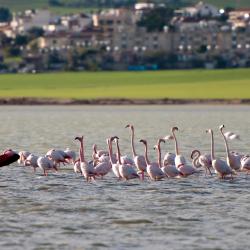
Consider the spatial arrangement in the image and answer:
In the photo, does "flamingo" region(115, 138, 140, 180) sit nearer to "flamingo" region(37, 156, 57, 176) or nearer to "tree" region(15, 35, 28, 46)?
"flamingo" region(37, 156, 57, 176)

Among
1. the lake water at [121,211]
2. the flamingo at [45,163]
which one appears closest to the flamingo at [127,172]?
the lake water at [121,211]

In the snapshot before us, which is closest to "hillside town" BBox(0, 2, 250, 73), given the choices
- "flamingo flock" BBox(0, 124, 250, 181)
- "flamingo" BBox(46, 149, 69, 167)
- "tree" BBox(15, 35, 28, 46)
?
"tree" BBox(15, 35, 28, 46)

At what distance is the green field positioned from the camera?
94.5m

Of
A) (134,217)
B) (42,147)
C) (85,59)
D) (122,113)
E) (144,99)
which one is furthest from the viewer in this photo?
(85,59)

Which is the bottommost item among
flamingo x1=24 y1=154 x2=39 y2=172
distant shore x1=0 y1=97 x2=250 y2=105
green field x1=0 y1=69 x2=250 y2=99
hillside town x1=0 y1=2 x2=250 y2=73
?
hillside town x1=0 y1=2 x2=250 y2=73

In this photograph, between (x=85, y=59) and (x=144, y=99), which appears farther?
(x=85, y=59)

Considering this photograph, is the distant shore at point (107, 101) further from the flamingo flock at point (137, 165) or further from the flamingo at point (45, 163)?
the flamingo at point (45, 163)

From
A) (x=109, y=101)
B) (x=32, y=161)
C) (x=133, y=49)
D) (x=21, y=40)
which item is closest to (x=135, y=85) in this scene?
(x=109, y=101)

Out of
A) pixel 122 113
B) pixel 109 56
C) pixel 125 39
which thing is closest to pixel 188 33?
pixel 125 39

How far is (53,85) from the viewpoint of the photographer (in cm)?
11369

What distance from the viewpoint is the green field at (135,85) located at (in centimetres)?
9450

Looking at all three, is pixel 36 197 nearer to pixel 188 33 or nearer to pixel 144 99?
pixel 144 99

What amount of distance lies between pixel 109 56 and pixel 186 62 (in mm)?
9409

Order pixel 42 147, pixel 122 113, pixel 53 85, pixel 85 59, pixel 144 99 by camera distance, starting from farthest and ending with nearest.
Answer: pixel 85 59 < pixel 53 85 < pixel 144 99 < pixel 122 113 < pixel 42 147
